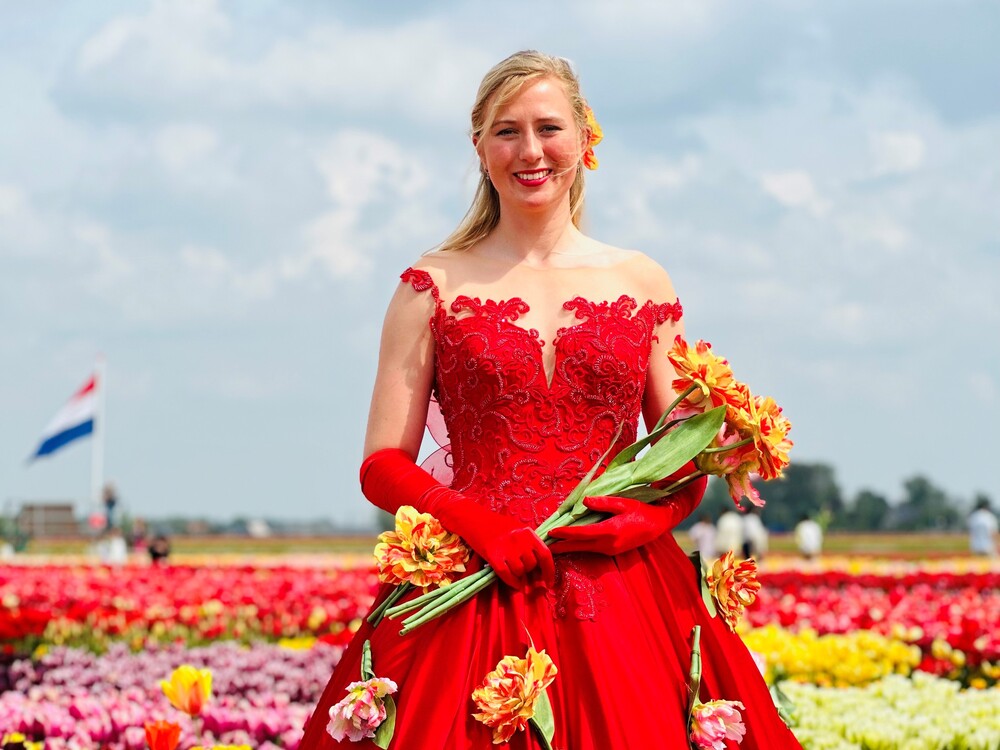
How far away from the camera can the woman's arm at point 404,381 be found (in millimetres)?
3057

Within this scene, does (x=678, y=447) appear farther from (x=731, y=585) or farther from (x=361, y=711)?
(x=361, y=711)

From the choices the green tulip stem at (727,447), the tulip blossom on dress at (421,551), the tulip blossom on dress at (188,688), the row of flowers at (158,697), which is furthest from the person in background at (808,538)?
the tulip blossom on dress at (421,551)

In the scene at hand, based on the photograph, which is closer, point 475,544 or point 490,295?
point 475,544

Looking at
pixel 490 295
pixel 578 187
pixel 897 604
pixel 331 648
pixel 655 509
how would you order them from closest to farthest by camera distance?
pixel 655 509 → pixel 490 295 → pixel 578 187 → pixel 331 648 → pixel 897 604

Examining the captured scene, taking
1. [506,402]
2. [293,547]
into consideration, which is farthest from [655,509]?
[293,547]

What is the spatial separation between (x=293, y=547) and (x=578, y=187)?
34.9 metres

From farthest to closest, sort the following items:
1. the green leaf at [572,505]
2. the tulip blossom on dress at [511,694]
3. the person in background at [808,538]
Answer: the person in background at [808,538] < the green leaf at [572,505] < the tulip blossom on dress at [511,694]

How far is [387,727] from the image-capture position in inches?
104

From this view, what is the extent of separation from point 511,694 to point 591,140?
145 centimetres

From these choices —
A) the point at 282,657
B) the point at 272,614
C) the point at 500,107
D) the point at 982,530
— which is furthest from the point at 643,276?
the point at 982,530

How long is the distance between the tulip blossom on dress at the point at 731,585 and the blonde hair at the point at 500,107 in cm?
94

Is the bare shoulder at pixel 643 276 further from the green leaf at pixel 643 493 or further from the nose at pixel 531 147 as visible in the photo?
the green leaf at pixel 643 493

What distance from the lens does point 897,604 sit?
8594mm

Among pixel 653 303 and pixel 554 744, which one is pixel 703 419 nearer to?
pixel 653 303
